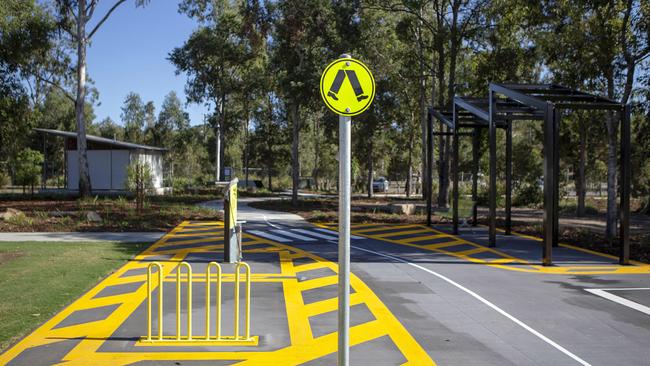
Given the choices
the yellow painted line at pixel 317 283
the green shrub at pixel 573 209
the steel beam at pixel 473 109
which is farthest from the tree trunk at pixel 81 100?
the green shrub at pixel 573 209

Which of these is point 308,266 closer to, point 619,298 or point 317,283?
point 317,283

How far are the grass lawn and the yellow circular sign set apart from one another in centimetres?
468

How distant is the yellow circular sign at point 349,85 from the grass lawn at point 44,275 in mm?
4678

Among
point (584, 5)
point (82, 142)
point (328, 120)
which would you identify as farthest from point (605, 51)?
point (82, 142)

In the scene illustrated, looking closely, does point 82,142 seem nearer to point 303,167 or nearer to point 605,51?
point 605,51

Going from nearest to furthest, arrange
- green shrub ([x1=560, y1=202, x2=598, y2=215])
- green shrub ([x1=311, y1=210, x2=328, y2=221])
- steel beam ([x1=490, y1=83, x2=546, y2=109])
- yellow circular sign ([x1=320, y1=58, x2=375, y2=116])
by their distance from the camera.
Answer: yellow circular sign ([x1=320, y1=58, x2=375, y2=116]) → steel beam ([x1=490, y1=83, x2=546, y2=109]) → green shrub ([x1=311, y1=210, x2=328, y2=221]) → green shrub ([x1=560, y1=202, x2=598, y2=215])

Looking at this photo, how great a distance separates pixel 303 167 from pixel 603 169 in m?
33.3

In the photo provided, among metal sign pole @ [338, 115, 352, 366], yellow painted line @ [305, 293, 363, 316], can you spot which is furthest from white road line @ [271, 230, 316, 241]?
metal sign pole @ [338, 115, 352, 366]

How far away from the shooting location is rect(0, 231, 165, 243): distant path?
1603cm

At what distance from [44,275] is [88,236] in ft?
22.1

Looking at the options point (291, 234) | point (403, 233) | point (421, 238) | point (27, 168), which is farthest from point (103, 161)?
point (421, 238)

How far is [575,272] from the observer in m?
11.8

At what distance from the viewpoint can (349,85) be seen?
4.80 metres

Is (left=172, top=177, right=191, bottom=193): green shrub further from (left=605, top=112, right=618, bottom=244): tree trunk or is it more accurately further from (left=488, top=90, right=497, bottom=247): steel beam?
(left=605, top=112, right=618, bottom=244): tree trunk
